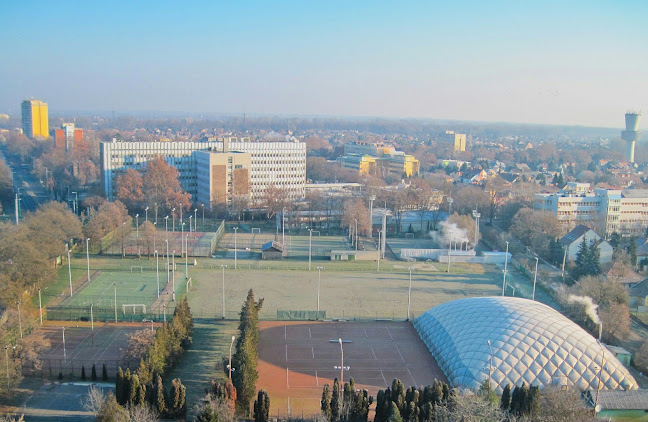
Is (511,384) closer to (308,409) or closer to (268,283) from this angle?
(308,409)

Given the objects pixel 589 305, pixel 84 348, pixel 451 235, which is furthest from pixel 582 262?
pixel 84 348

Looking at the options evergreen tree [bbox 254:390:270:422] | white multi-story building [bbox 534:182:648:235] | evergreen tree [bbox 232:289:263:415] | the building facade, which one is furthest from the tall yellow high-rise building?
evergreen tree [bbox 254:390:270:422]

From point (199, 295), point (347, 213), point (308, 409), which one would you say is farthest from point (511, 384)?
point (347, 213)

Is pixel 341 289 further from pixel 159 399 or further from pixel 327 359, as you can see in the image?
pixel 159 399

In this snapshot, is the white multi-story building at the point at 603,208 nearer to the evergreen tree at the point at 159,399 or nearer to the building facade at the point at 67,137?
the evergreen tree at the point at 159,399

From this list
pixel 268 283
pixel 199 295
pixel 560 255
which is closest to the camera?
pixel 199 295

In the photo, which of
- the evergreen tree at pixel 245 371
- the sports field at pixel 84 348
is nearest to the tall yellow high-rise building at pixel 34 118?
the sports field at pixel 84 348

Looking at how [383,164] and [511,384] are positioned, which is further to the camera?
[383,164]
